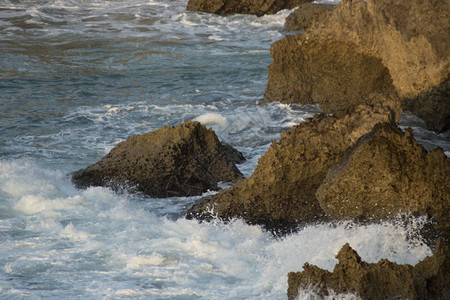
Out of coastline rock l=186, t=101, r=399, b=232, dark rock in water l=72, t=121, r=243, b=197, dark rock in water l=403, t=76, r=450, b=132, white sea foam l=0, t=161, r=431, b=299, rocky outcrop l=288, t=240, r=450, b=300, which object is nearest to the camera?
rocky outcrop l=288, t=240, r=450, b=300

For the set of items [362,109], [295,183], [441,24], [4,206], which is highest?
[441,24]

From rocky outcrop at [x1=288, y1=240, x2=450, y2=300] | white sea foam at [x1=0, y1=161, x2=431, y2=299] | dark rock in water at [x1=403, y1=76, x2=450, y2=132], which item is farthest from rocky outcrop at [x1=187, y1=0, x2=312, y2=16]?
rocky outcrop at [x1=288, y1=240, x2=450, y2=300]

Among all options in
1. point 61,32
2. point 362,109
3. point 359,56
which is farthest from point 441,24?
point 61,32

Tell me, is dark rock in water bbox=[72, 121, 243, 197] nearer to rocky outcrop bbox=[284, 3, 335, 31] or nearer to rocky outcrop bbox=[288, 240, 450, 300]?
rocky outcrop bbox=[288, 240, 450, 300]

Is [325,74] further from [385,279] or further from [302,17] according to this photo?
[302,17]

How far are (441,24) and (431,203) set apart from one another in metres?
3.73

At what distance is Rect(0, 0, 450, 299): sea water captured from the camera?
4449mm

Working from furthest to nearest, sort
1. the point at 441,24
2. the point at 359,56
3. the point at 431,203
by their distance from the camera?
the point at 359,56
the point at 441,24
the point at 431,203

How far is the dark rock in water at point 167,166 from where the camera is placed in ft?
20.3

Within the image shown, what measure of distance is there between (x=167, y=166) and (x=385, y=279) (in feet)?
10.0

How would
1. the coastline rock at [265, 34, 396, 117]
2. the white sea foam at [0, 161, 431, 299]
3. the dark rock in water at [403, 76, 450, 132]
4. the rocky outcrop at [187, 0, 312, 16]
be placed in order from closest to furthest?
the white sea foam at [0, 161, 431, 299]
the dark rock in water at [403, 76, 450, 132]
the coastline rock at [265, 34, 396, 117]
the rocky outcrop at [187, 0, 312, 16]

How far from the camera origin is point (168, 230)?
5355mm

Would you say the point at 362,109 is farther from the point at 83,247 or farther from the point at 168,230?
the point at 83,247

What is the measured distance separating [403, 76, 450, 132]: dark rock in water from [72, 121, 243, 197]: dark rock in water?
2804 millimetres
